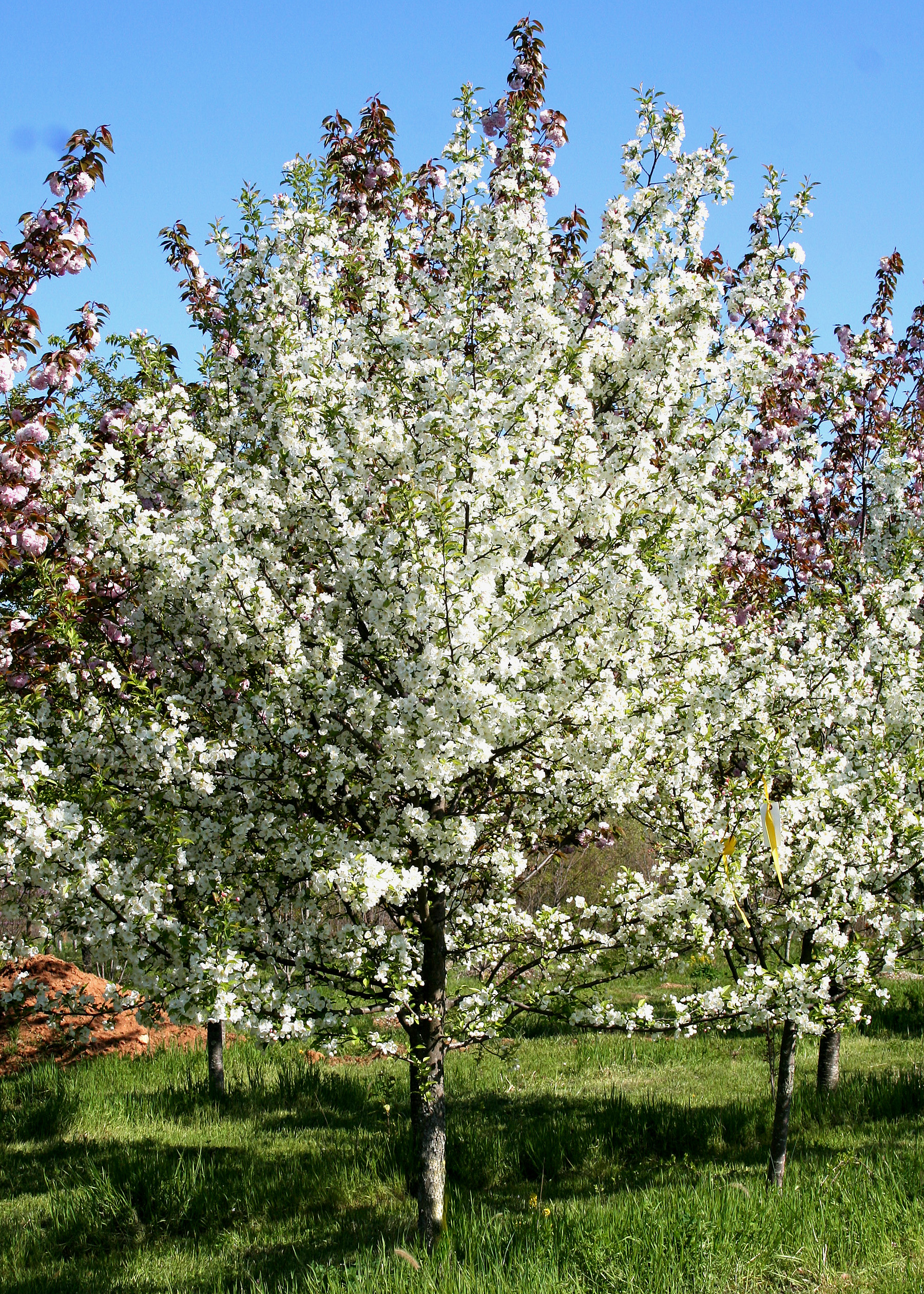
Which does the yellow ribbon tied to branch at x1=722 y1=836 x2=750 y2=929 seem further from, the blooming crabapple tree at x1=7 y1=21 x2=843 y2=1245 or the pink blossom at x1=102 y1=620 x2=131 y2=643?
the pink blossom at x1=102 y1=620 x2=131 y2=643

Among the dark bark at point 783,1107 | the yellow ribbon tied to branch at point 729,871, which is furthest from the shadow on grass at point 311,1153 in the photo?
the yellow ribbon tied to branch at point 729,871

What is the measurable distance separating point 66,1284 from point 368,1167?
6.95 ft

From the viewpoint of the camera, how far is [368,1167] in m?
6.62

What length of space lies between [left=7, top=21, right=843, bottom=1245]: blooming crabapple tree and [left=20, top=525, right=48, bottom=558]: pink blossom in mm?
305

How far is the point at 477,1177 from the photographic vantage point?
21.5 ft

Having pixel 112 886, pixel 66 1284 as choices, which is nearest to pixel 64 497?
pixel 112 886

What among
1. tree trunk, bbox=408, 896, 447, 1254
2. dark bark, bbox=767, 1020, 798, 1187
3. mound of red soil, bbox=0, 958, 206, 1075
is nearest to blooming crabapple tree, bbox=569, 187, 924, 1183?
dark bark, bbox=767, 1020, 798, 1187

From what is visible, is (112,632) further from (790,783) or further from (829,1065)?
(829,1065)

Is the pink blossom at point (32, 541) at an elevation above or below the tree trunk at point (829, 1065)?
above

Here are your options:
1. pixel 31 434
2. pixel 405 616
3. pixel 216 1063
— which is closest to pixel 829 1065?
pixel 216 1063

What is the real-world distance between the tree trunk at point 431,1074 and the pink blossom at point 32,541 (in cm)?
312

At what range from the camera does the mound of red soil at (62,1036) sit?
31.7 ft

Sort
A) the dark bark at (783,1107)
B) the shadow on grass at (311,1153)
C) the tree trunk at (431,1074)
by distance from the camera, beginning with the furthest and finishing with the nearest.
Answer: the dark bark at (783,1107), the shadow on grass at (311,1153), the tree trunk at (431,1074)

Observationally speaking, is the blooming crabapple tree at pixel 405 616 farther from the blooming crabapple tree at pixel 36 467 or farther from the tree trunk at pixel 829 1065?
the tree trunk at pixel 829 1065
